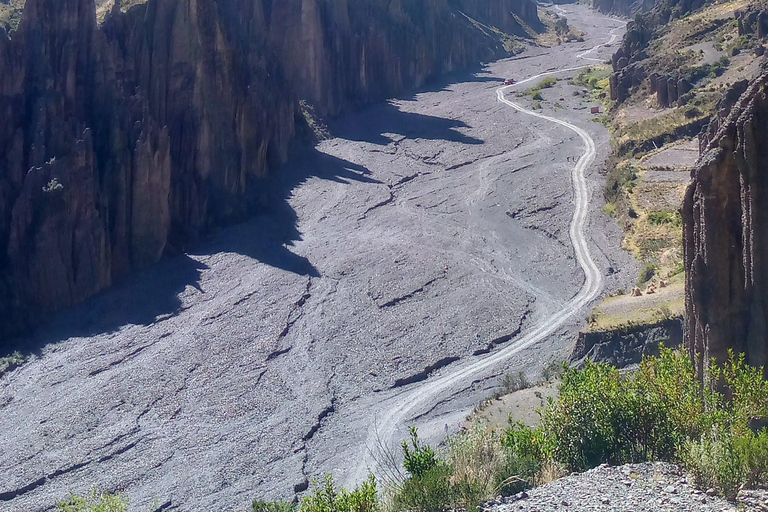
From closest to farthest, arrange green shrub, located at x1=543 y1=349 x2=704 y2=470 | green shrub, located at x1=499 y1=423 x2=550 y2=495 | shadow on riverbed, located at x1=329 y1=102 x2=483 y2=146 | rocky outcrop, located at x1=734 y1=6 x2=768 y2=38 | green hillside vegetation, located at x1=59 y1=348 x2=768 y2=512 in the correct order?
green hillside vegetation, located at x1=59 y1=348 x2=768 y2=512
green shrub, located at x1=499 y1=423 x2=550 y2=495
green shrub, located at x1=543 y1=349 x2=704 y2=470
rocky outcrop, located at x1=734 y1=6 x2=768 y2=38
shadow on riverbed, located at x1=329 y1=102 x2=483 y2=146

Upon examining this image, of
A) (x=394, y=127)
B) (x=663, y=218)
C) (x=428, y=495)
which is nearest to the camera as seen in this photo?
(x=428, y=495)

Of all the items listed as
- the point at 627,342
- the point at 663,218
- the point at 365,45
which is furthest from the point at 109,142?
the point at 365,45


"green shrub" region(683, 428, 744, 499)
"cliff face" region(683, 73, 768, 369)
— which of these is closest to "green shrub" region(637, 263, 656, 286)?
"cliff face" region(683, 73, 768, 369)

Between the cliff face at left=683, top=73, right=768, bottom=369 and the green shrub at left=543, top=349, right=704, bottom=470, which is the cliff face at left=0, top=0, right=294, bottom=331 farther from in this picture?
the cliff face at left=683, top=73, right=768, bottom=369

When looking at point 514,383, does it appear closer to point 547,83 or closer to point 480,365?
point 480,365

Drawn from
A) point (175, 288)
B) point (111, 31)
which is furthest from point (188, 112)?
point (175, 288)

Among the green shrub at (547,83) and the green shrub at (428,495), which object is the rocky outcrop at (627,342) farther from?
the green shrub at (547,83)
